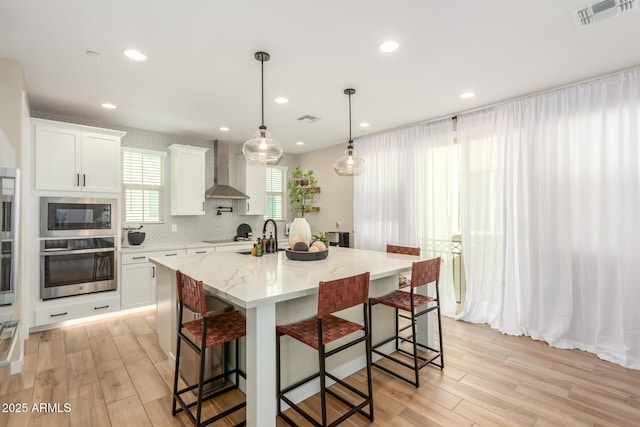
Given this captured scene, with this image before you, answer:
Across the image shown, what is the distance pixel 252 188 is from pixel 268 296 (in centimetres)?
435

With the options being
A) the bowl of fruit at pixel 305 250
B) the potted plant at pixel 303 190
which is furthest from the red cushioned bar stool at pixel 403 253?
the potted plant at pixel 303 190

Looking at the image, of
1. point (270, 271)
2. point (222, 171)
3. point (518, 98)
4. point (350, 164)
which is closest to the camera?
point (270, 271)

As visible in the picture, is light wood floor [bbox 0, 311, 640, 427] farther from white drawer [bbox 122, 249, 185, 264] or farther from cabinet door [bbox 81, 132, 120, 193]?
cabinet door [bbox 81, 132, 120, 193]

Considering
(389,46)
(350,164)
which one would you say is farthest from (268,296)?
(389,46)

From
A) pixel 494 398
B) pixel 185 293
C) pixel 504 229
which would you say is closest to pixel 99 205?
pixel 185 293

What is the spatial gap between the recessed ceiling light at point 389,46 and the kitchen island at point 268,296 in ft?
5.75

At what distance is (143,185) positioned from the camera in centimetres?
488

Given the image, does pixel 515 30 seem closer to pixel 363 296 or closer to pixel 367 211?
pixel 363 296

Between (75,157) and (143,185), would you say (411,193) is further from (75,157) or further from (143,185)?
(75,157)

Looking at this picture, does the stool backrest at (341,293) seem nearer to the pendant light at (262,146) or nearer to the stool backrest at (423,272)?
the stool backrest at (423,272)

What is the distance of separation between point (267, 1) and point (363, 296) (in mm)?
1956

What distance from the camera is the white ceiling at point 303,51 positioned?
2.05m

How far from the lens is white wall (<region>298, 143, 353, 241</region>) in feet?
19.0

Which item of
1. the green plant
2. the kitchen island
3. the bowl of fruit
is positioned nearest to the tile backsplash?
the green plant
